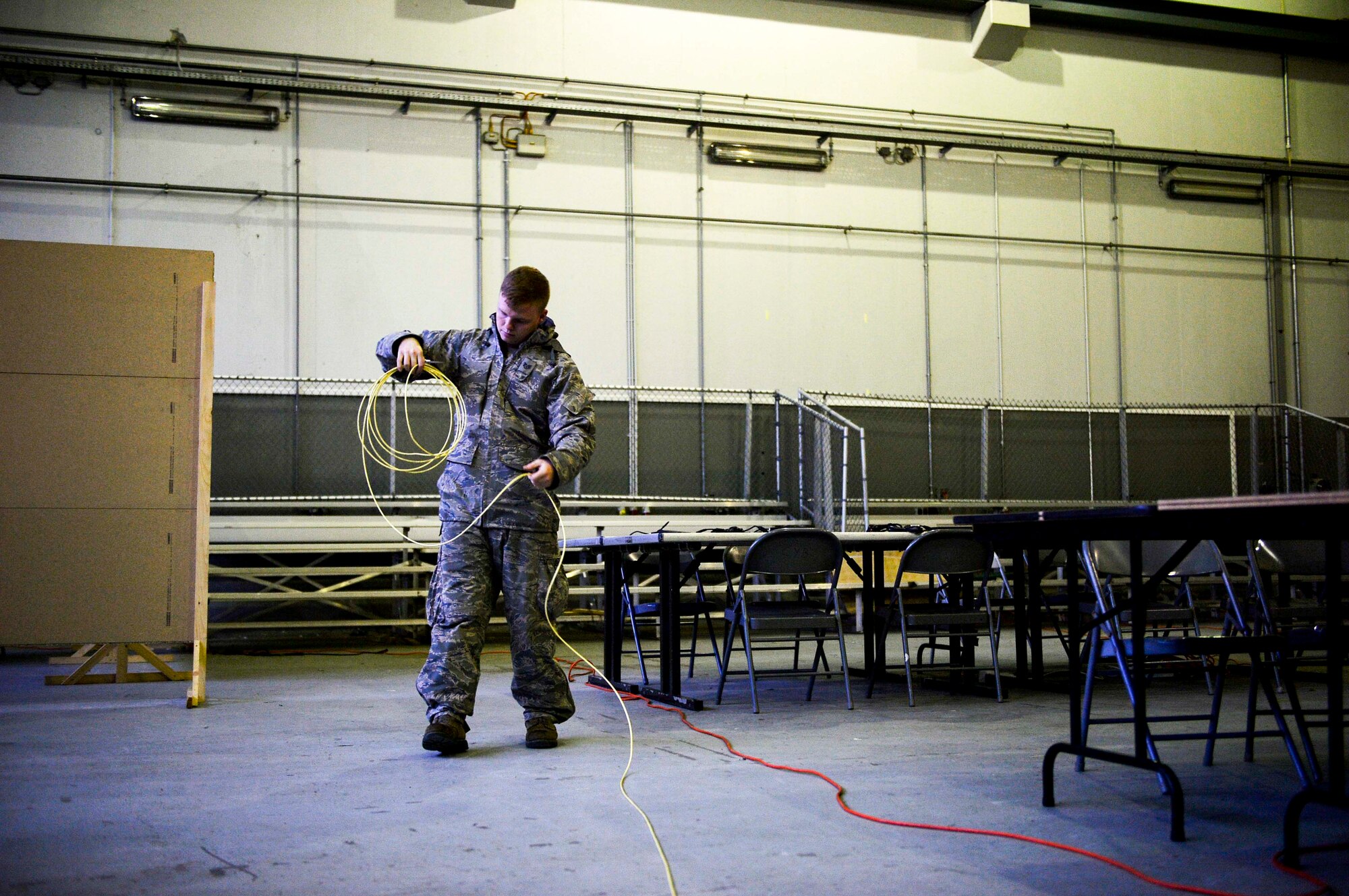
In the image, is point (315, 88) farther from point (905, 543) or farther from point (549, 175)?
point (905, 543)

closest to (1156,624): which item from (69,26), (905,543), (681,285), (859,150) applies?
(905,543)

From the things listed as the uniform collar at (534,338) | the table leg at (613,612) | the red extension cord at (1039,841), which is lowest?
the red extension cord at (1039,841)

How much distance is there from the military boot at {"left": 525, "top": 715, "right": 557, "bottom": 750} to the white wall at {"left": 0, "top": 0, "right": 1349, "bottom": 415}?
6.82 meters

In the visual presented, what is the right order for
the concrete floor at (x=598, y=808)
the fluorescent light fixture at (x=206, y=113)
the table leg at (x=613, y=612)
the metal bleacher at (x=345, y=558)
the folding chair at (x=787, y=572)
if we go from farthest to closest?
the fluorescent light fixture at (x=206, y=113), the metal bleacher at (x=345, y=558), the table leg at (x=613, y=612), the folding chair at (x=787, y=572), the concrete floor at (x=598, y=808)

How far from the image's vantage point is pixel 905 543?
579 cm

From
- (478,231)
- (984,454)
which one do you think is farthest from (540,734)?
(984,454)

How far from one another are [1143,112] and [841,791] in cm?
1145

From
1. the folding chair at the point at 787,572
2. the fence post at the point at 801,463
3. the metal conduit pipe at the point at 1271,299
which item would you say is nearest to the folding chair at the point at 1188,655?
the folding chair at the point at 787,572

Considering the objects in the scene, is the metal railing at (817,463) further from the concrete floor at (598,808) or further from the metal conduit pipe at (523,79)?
the concrete floor at (598,808)

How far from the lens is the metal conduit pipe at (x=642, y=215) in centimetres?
970

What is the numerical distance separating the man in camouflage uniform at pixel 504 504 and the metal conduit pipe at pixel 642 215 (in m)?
6.70

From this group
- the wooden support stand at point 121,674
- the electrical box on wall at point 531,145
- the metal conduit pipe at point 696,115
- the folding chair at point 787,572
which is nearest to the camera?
the folding chair at point 787,572

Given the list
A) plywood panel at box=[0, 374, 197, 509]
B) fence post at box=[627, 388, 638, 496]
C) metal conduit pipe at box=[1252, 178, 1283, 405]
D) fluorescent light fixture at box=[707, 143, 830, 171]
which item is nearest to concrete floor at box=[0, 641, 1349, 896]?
plywood panel at box=[0, 374, 197, 509]

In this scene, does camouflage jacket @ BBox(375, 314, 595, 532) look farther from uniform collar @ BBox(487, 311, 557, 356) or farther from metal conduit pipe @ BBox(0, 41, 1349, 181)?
metal conduit pipe @ BBox(0, 41, 1349, 181)
